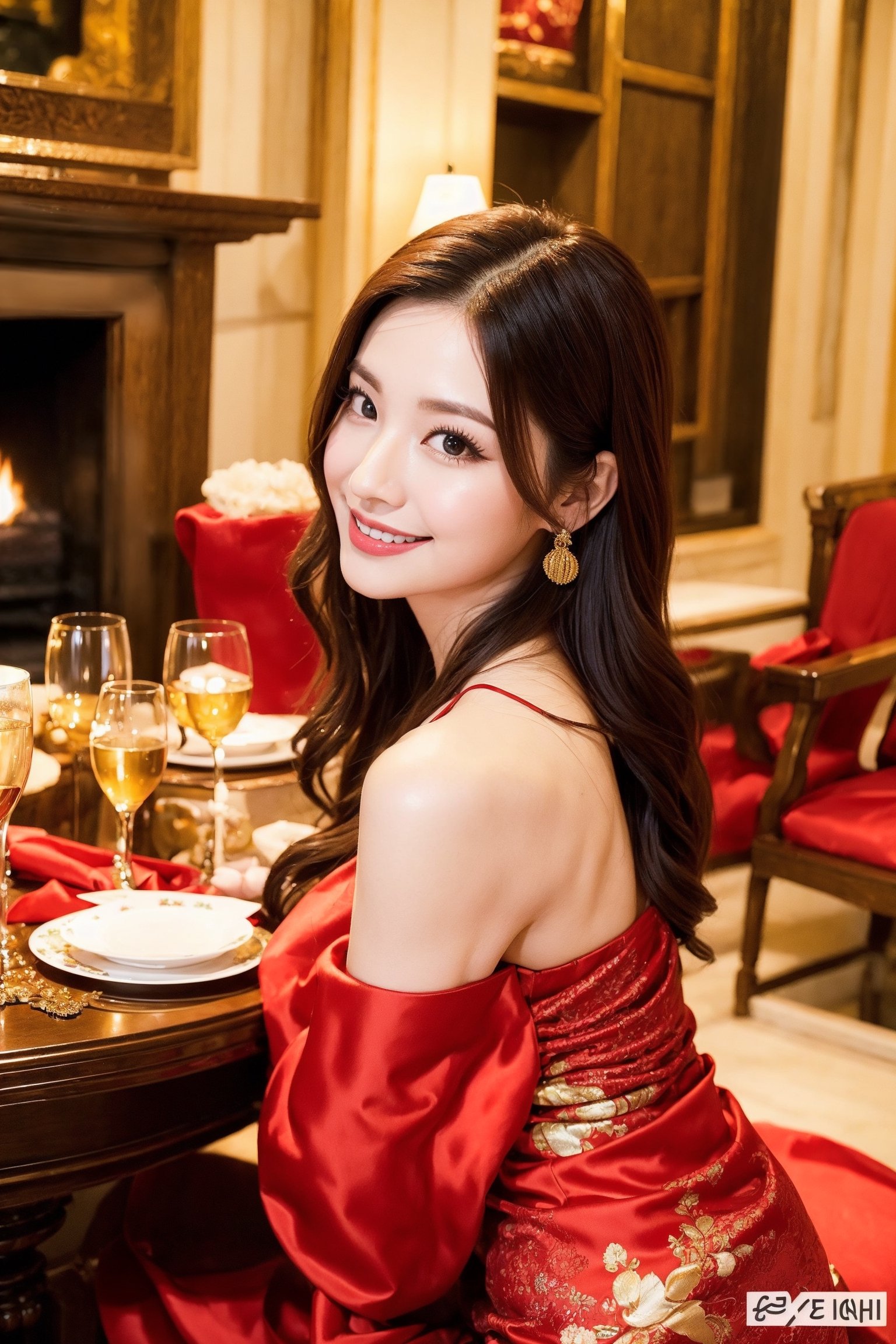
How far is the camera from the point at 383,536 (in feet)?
4.76

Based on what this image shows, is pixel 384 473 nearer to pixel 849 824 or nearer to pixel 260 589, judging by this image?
pixel 260 589

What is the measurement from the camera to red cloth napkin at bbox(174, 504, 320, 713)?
2.68 metres

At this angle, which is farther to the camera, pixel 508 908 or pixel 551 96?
pixel 551 96

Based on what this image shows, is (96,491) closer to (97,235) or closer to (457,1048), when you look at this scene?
(97,235)

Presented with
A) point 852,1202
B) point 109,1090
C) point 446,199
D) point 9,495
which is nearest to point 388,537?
point 109,1090

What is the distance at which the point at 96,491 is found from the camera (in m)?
3.37

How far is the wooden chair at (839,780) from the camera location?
3248 millimetres

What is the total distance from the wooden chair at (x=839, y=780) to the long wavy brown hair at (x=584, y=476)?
1.61 meters

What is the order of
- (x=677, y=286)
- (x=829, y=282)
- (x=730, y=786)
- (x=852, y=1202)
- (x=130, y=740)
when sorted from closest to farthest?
(x=130, y=740), (x=852, y=1202), (x=730, y=786), (x=677, y=286), (x=829, y=282)

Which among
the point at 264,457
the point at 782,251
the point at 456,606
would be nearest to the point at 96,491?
the point at 264,457

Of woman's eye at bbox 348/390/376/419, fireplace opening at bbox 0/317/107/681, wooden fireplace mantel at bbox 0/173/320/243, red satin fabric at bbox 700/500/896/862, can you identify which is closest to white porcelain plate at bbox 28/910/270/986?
woman's eye at bbox 348/390/376/419

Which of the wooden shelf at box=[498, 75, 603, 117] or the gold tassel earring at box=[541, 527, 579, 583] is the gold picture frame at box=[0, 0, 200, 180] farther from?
the gold tassel earring at box=[541, 527, 579, 583]

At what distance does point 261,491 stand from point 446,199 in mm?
1416

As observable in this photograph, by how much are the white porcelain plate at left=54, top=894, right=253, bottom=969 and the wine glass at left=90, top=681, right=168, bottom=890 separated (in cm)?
12
